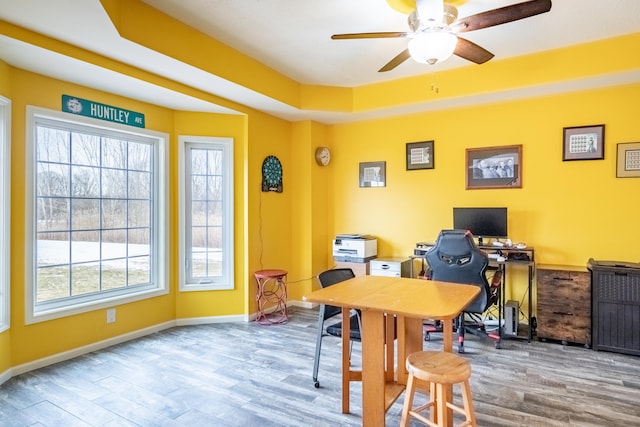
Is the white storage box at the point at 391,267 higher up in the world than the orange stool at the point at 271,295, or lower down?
higher up

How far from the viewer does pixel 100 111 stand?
3482 millimetres

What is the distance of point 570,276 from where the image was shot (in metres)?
3.45

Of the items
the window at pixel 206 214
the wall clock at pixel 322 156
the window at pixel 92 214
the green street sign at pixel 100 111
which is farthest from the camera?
the wall clock at pixel 322 156

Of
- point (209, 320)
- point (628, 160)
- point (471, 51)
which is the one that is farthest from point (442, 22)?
point (209, 320)

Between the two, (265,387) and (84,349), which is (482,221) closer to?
(265,387)

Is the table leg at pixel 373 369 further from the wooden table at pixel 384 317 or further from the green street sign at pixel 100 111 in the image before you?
the green street sign at pixel 100 111

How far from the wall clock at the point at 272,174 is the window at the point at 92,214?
1.17m

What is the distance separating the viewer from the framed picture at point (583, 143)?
3.69m

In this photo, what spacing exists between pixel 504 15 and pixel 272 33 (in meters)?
1.83

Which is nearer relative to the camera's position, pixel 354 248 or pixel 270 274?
pixel 270 274

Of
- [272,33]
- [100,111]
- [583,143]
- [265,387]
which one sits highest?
[272,33]

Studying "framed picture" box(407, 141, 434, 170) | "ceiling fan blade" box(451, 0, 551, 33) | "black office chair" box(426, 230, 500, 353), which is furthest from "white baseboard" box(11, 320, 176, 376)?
"ceiling fan blade" box(451, 0, 551, 33)

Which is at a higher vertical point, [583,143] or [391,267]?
[583,143]

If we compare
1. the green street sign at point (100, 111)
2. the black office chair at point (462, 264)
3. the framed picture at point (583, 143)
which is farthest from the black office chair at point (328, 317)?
the framed picture at point (583, 143)
